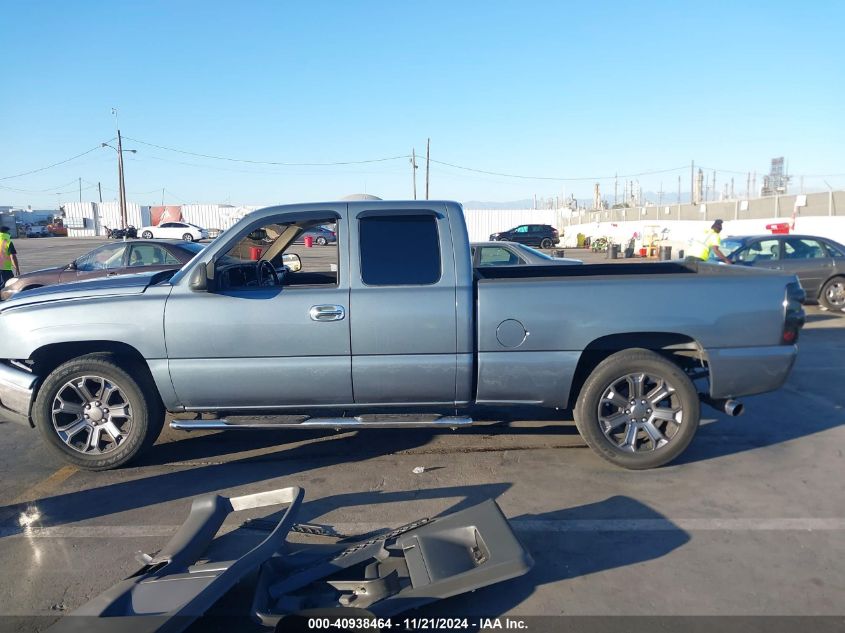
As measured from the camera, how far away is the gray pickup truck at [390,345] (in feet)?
15.0

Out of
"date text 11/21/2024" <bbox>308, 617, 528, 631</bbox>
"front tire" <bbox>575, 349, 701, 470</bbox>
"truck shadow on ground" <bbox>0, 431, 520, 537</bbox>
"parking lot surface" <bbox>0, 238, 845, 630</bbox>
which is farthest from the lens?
"front tire" <bbox>575, 349, 701, 470</bbox>

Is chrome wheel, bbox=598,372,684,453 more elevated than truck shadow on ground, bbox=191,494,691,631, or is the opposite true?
chrome wheel, bbox=598,372,684,453

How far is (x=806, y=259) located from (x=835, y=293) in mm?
856

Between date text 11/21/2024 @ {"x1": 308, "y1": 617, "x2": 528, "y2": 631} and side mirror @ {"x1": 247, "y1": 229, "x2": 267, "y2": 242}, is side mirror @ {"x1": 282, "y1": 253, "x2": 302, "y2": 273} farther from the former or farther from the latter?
date text 11/21/2024 @ {"x1": 308, "y1": 617, "x2": 528, "y2": 631}

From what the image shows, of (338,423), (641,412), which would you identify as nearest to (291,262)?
(338,423)

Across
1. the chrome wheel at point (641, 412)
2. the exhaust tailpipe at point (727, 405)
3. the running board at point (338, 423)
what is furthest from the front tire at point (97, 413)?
the exhaust tailpipe at point (727, 405)

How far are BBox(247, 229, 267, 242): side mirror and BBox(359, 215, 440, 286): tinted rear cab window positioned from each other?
2.86 ft

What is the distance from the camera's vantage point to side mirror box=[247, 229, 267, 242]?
16.2 feet

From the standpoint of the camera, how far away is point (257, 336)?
4.57 meters

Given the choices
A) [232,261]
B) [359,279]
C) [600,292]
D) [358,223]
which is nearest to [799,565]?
[600,292]

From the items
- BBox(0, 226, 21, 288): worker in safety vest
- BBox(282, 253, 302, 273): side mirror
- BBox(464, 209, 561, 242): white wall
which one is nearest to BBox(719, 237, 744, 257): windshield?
BBox(282, 253, 302, 273): side mirror

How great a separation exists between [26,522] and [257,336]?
6.16 ft

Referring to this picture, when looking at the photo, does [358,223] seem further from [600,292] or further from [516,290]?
[600,292]

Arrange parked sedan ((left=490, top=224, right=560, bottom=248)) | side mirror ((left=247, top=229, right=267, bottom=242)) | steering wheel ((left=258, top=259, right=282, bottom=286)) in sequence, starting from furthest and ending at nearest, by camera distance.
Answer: parked sedan ((left=490, top=224, right=560, bottom=248)) → steering wheel ((left=258, top=259, right=282, bottom=286)) → side mirror ((left=247, top=229, right=267, bottom=242))
